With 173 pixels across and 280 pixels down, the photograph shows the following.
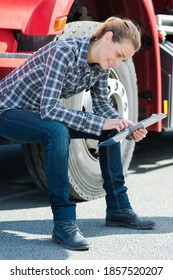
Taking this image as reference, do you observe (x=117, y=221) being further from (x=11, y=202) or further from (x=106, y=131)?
(x=11, y=202)

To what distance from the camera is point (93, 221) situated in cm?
500

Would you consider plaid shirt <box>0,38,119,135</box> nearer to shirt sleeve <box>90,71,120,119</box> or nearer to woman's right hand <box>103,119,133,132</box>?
woman's right hand <box>103,119,133,132</box>

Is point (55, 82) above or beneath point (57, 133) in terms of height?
above

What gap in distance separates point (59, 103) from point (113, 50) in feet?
1.28

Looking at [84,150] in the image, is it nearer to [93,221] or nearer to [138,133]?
[93,221]

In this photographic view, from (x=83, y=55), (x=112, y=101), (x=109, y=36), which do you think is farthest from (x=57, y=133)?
(x=112, y=101)

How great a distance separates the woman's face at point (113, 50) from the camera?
4.45m

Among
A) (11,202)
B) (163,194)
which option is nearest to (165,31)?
(163,194)

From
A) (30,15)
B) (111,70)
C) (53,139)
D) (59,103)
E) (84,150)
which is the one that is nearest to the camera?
(53,139)

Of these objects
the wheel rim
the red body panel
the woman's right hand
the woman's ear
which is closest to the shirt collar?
the woman's ear

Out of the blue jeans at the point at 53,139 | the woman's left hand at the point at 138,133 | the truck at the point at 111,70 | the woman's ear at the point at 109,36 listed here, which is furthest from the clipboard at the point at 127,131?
the truck at the point at 111,70

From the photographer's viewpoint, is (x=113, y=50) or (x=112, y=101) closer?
(x=113, y=50)

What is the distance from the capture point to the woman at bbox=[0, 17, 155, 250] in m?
4.39

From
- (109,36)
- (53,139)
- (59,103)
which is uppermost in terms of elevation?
(109,36)
